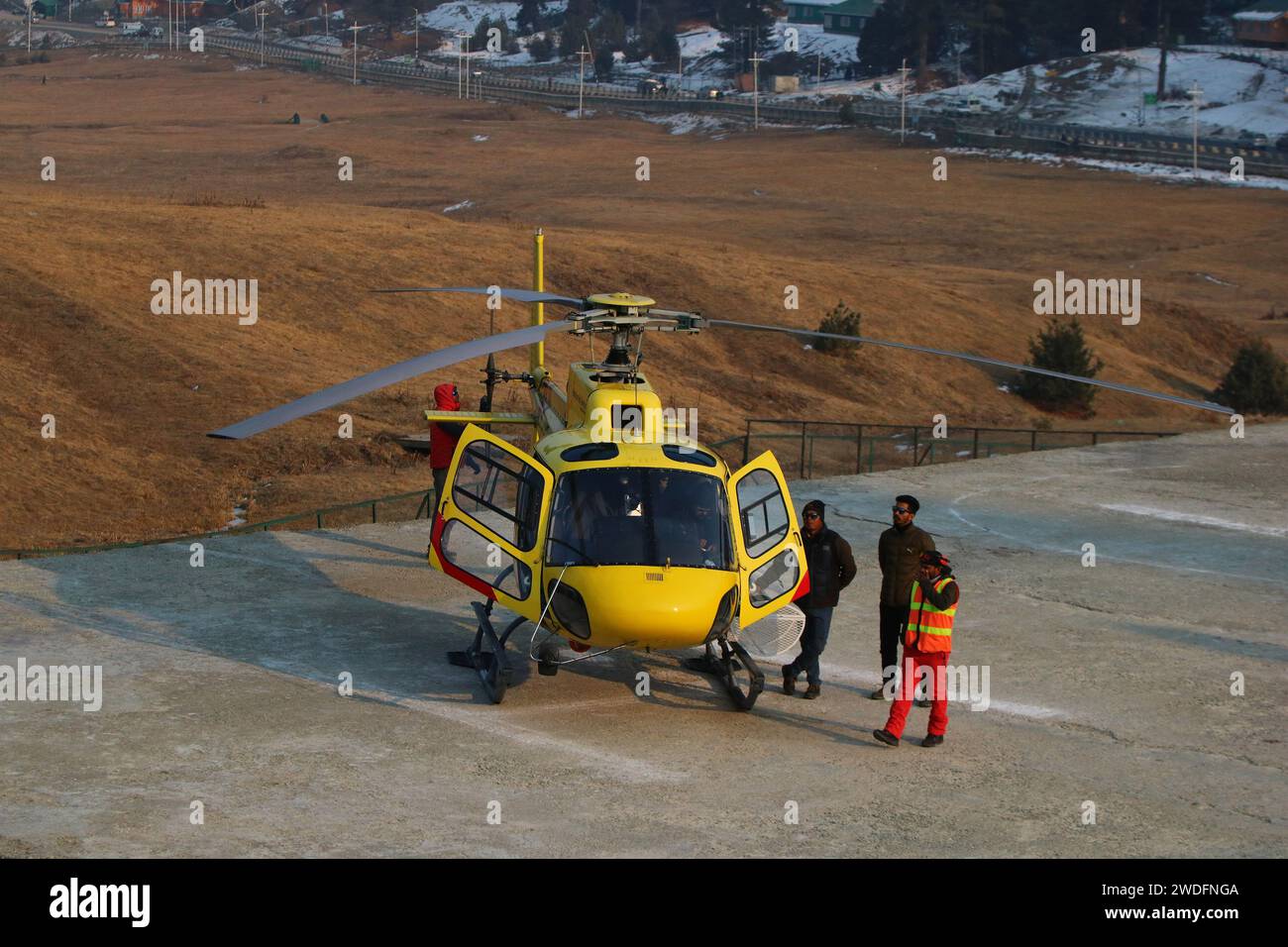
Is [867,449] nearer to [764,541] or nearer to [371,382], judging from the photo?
A: [764,541]

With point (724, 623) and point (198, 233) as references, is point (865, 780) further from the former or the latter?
point (198, 233)

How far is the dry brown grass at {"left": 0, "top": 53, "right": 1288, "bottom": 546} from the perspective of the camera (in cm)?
3272

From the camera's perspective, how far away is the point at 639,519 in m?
13.7

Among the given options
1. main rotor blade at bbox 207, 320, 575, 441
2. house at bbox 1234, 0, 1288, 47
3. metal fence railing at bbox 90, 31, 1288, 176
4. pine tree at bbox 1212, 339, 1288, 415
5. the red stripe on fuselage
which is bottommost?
pine tree at bbox 1212, 339, 1288, 415

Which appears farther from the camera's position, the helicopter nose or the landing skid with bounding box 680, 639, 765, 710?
the landing skid with bounding box 680, 639, 765, 710

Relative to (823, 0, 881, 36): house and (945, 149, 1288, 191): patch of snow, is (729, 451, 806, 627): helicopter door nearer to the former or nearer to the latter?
(945, 149, 1288, 191): patch of snow

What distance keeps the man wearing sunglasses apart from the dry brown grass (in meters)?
17.2

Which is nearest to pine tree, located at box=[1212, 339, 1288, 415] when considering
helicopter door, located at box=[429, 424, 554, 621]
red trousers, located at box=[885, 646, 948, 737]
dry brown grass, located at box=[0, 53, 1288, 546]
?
dry brown grass, located at box=[0, 53, 1288, 546]

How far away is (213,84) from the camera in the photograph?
159750 mm

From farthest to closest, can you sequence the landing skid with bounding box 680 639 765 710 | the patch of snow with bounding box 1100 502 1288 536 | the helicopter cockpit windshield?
the patch of snow with bounding box 1100 502 1288 536 → the landing skid with bounding box 680 639 765 710 → the helicopter cockpit windshield

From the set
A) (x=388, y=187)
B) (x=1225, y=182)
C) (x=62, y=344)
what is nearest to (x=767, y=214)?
(x=388, y=187)

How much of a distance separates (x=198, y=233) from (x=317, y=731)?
116 feet

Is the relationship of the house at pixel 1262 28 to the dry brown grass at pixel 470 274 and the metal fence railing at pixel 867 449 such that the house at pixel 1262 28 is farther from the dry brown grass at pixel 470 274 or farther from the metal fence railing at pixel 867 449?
the metal fence railing at pixel 867 449

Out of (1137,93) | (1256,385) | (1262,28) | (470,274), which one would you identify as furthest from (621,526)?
(1262,28)
